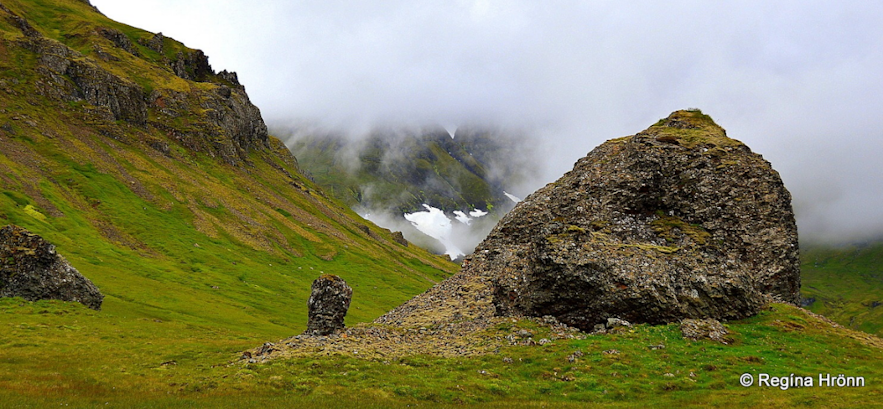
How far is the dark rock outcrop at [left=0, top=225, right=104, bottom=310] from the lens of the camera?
52.4m

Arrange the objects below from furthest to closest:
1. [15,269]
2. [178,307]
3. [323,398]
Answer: [178,307], [15,269], [323,398]

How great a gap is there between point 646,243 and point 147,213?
13482 cm

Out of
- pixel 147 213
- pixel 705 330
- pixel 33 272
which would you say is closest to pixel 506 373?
pixel 705 330

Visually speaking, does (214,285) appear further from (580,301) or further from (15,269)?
(580,301)

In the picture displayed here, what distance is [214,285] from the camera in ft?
317

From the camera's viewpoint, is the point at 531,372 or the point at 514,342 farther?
the point at 514,342

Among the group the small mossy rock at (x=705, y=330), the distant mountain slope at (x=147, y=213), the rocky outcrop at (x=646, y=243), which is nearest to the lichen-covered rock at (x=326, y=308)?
the rocky outcrop at (x=646, y=243)

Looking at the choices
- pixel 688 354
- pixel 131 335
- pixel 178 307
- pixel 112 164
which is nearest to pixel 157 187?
pixel 112 164

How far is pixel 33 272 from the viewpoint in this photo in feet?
175

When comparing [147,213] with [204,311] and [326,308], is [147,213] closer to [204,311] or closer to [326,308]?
[204,311]

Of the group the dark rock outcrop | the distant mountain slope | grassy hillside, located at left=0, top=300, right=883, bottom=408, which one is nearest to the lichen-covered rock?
grassy hillside, located at left=0, top=300, right=883, bottom=408

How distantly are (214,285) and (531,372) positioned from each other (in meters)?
87.2

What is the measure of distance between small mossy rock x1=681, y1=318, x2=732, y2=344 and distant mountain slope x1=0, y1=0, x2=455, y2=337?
5689 centimetres

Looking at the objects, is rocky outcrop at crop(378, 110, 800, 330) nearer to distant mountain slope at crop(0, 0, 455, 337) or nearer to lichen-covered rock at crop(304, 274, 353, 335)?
lichen-covered rock at crop(304, 274, 353, 335)
